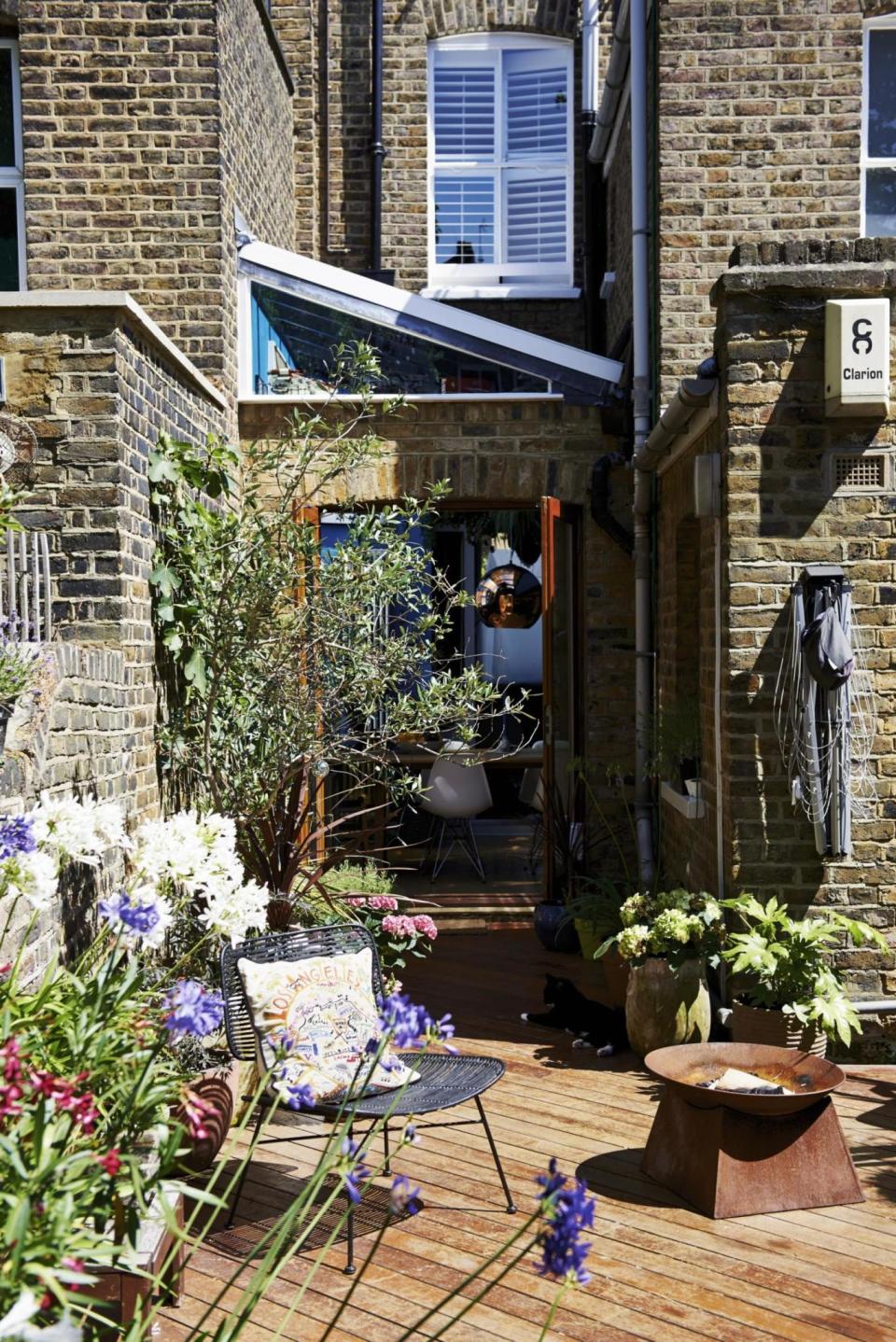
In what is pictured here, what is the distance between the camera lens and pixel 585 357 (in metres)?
8.46

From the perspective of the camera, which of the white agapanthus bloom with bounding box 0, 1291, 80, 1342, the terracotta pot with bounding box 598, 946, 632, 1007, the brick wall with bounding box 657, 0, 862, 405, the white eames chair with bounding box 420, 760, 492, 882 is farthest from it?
the white eames chair with bounding box 420, 760, 492, 882

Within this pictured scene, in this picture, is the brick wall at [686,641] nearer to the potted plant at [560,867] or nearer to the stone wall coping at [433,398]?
the potted plant at [560,867]

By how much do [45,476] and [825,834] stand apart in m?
3.31

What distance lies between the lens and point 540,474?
8531 millimetres

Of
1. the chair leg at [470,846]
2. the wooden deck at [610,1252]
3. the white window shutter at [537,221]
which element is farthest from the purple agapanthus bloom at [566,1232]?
the white window shutter at [537,221]

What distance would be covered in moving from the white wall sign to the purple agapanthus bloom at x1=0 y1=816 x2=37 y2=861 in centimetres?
386

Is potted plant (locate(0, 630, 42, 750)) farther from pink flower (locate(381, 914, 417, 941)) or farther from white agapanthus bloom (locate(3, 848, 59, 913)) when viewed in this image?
pink flower (locate(381, 914, 417, 941))

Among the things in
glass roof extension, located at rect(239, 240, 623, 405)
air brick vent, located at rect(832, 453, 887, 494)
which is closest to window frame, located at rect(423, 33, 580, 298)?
glass roof extension, located at rect(239, 240, 623, 405)

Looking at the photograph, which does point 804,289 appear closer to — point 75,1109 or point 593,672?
point 593,672

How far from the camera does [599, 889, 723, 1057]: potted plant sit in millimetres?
5492

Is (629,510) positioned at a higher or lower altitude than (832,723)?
higher

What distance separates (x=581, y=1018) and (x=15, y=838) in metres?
4.18

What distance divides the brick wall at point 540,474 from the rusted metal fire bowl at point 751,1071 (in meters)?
3.96

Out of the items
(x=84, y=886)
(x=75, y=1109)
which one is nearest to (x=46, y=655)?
(x=84, y=886)
